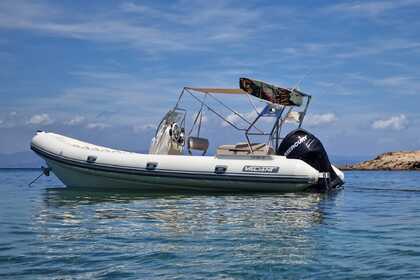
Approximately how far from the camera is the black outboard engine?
51.2 feet

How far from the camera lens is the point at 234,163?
15398 millimetres

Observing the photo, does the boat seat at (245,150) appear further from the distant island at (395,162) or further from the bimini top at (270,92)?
the distant island at (395,162)

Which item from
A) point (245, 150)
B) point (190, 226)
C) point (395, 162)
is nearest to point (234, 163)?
point (245, 150)

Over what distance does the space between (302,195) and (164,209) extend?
4.45 metres

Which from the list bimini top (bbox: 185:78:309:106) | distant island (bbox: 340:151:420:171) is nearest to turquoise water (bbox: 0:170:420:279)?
bimini top (bbox: 185:78:309:106)

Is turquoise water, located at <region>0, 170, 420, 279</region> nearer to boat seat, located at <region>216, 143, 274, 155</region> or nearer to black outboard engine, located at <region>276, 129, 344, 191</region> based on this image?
black outboard engine, located at <region>276, 129, 344, 191</region>

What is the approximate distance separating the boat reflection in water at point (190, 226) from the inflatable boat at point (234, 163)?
0.91m

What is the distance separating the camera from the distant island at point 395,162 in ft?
144

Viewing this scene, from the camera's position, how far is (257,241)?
24.2 ft

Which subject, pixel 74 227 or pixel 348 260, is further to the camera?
pixel 74 227

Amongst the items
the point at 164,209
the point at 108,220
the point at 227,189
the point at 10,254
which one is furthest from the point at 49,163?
the point at 10,254

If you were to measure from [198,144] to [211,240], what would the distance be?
975cm

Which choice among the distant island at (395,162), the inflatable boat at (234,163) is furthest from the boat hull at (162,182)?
the distant island at (395,162)

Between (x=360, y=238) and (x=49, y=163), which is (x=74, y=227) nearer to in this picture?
(x=360, y=238)
